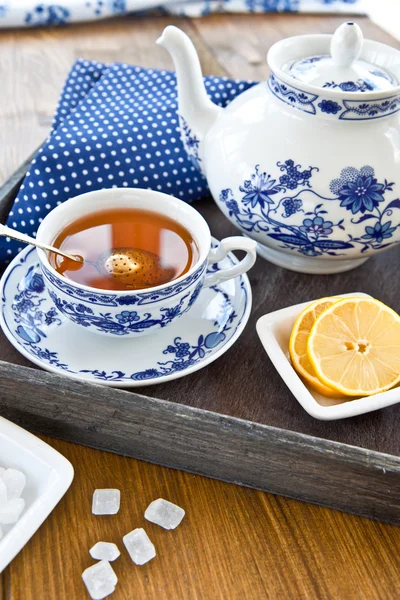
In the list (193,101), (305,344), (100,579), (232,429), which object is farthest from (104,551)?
(193,101)

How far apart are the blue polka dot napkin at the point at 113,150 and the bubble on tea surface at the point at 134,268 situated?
0.18 metres

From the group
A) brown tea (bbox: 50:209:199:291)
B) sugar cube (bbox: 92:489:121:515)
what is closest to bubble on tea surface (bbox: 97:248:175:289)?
brown tea (bbox: 50:209:199:291)

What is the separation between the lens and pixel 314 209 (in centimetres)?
78

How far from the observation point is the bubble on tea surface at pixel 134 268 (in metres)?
0.76

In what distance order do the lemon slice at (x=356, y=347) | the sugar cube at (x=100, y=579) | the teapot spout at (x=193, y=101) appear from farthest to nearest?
the teapot spout at (x=193, y=101) < the lemon slice at (x=356, y=347) < the sugar cube at (x=100, y=579)

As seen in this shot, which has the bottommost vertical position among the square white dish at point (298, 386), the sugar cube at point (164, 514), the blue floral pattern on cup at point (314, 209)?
the sugar cube at point (164, 514)

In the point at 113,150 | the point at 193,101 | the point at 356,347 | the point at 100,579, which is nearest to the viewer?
the point at 100,579

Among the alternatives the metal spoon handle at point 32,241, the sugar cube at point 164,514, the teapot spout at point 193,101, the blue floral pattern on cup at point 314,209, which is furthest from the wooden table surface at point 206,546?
the teapot spout at point 193,101

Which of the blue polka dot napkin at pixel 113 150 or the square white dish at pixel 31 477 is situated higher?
the blue polka dot napkin at pixel 113 150

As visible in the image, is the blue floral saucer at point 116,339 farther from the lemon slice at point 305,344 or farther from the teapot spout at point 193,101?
the teapot spout at point 193,101

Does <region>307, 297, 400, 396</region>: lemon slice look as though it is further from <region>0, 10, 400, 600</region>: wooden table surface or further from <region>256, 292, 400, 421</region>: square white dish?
<region>0, 10, 400, 600</region>: wooden table surface

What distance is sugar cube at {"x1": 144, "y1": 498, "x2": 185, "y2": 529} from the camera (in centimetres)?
67

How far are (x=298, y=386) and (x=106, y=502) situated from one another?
23cm

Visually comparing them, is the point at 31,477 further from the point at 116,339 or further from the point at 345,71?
the point at 345,71
